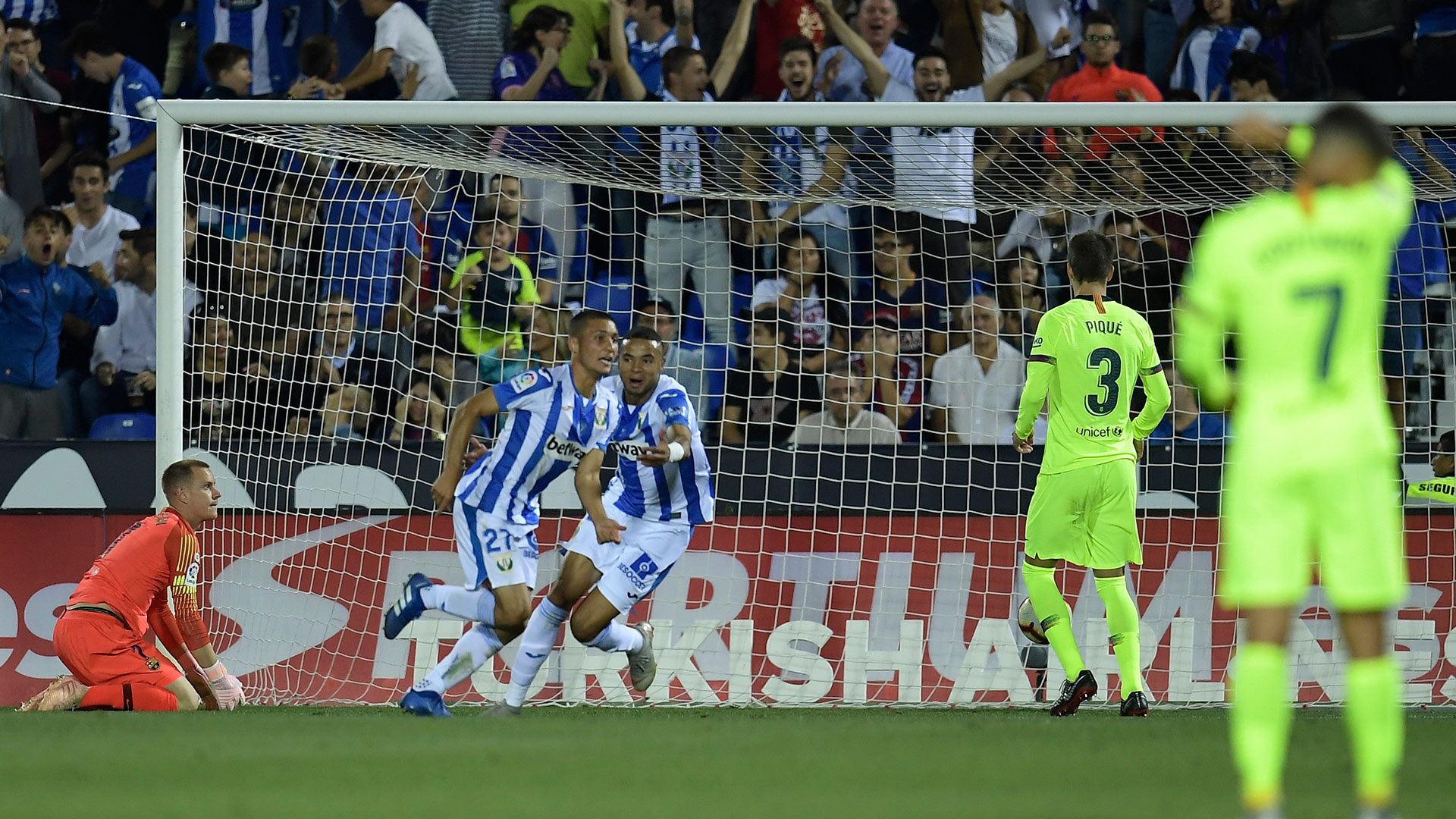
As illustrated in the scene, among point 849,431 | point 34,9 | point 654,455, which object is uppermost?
point 34,9

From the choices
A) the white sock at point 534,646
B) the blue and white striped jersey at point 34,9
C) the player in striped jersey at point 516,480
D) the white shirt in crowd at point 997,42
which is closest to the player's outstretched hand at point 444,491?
the player in striped jersey at point 516,480

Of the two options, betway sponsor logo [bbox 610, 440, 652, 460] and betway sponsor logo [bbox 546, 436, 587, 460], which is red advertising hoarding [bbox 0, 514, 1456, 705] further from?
betway sponsor logo [bbox 546, 436, 587, 460]

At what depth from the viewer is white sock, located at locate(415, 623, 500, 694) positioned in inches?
288

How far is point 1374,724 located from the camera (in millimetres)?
3424

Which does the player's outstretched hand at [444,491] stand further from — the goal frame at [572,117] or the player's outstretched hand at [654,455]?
the goal frame at [572,117]

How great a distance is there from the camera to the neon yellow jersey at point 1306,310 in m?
3.53

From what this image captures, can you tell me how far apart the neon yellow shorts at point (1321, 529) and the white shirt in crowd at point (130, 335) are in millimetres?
8393

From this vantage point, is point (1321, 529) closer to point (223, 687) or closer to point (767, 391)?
point (223, 687)

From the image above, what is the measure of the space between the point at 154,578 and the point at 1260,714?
19.3 ft

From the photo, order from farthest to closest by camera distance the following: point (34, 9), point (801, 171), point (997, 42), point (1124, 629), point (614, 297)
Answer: point (34, 9)
point (997, 42)
point (614, 297)
point (801, 171)
point (1124, 629)

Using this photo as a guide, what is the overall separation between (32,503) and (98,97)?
11.8 ft

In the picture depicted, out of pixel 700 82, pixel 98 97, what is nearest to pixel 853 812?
pixel 700 82

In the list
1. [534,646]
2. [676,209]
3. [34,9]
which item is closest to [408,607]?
[534,646]

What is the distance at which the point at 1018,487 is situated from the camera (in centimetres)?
908
